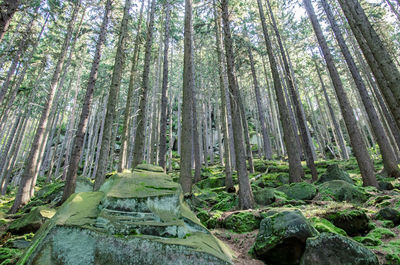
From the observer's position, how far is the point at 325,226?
4.44 m

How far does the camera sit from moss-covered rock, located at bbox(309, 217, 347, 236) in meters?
4.35

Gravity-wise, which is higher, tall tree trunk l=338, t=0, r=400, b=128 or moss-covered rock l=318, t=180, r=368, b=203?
tall tree trunk l=338, t=0, r=400, b=128

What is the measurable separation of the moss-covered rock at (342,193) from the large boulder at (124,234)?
574cm

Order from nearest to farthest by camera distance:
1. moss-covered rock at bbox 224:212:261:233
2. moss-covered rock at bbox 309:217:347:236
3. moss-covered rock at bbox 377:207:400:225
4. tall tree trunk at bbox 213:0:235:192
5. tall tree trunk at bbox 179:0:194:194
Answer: moss-covered rock at bbox 309:217:347:236
moss-covered rock at bbox 377:207:400:225
moss-covered rock at bbox 224:212:261:233
tall tree trunk at bbox 179:0:194:194
tall tree trunk at bbox 213:0:235:192

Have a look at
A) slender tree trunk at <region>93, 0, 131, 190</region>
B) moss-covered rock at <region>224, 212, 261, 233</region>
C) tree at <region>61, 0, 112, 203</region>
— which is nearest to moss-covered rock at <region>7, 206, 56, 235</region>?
tree at <region>61, 0, 112, 203</region>

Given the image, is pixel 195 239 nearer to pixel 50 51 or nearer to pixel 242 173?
pixel 242 173

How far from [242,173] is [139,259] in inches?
211

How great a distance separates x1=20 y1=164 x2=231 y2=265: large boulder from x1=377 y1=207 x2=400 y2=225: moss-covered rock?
4.51 metres

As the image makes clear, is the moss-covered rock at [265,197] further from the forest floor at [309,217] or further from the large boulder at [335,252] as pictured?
the large boulder at [335,252]

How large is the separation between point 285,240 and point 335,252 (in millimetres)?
825

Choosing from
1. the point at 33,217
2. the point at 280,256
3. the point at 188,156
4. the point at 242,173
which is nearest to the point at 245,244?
the point at 280,256

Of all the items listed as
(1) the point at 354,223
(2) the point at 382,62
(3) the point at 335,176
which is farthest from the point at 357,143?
(1) the point at 354,223

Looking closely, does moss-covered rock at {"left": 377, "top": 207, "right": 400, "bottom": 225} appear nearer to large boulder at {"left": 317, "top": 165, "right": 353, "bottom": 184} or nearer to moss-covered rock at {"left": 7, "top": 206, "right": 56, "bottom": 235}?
large boulder at {"left": 317, "top": 165, "right": 353, "bottom": 184}

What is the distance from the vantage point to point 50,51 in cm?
1719
